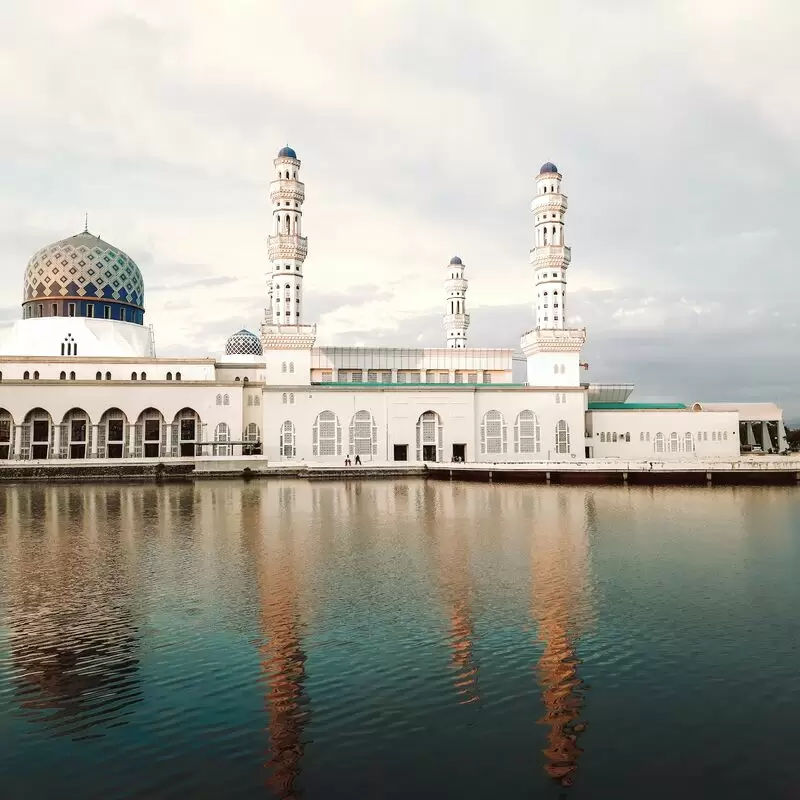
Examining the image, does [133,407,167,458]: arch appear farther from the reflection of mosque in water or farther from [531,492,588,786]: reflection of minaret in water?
[531,492,588,786]: reflection of minaret in water

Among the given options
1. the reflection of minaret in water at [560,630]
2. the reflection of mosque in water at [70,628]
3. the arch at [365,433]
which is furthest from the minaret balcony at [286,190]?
the reflection of minaret in water at [560,630]

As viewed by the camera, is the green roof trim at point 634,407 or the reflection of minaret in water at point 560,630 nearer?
the reflection of minaret in water at point 560,630

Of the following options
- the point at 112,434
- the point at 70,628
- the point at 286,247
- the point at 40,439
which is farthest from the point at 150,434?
the point at 70,628

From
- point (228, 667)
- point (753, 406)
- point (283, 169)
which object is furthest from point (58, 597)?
point (753, 406)

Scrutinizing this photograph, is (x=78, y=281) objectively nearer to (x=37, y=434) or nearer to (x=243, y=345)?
(x=37, y=434)

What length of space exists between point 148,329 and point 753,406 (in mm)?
69152

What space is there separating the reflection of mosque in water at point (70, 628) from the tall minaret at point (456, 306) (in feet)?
216

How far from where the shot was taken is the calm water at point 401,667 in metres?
9.23

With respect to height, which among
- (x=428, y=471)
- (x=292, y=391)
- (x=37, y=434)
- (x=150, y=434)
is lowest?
(x=428, y=471)

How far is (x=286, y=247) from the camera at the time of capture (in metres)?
64.6

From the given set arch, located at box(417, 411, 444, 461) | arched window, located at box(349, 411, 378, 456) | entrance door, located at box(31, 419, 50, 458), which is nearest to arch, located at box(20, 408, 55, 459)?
entrance door, located at box(31, 419, 50, 458)

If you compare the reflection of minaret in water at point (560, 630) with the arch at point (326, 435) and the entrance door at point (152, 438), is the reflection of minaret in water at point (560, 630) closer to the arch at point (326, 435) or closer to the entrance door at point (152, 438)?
the arch at point (326, 435)

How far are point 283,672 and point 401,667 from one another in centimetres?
209

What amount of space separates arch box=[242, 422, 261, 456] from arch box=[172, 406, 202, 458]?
4.09m
